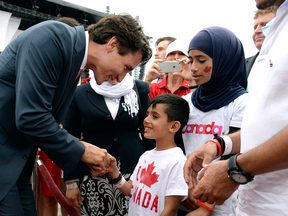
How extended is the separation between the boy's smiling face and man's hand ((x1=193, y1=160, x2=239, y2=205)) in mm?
1052

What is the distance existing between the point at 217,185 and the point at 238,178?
0.31 feet

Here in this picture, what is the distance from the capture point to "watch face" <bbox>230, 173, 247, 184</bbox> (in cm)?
96

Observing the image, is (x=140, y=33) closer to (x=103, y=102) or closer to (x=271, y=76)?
(x=103, y=102)

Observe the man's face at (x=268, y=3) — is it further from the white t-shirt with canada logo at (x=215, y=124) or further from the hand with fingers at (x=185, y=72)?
the hand with fingers at (x=185, y=72)

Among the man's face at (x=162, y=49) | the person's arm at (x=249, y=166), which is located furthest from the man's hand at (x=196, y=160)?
the man's face at (x=162, y=49)

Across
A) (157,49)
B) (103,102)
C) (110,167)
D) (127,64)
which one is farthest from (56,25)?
(157,49)

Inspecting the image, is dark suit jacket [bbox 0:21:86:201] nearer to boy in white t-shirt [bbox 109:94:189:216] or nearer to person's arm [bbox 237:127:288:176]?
boy in white t-shirt [bbox 109:94:189:216]

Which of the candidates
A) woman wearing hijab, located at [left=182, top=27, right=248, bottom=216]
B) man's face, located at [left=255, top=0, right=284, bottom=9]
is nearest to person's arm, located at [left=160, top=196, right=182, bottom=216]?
woman wearing hijab, located at [left=182, top=27, right=248, bottom=216]

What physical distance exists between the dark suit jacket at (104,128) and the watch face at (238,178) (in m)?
1.42

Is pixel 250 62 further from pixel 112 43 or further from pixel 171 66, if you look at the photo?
pixel 112 43

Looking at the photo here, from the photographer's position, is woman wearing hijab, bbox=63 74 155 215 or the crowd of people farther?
woman wearing hijab, bbox=63 74 155 215

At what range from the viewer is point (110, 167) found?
2014mm

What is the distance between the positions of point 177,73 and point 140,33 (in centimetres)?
94

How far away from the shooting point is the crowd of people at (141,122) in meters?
1.02
